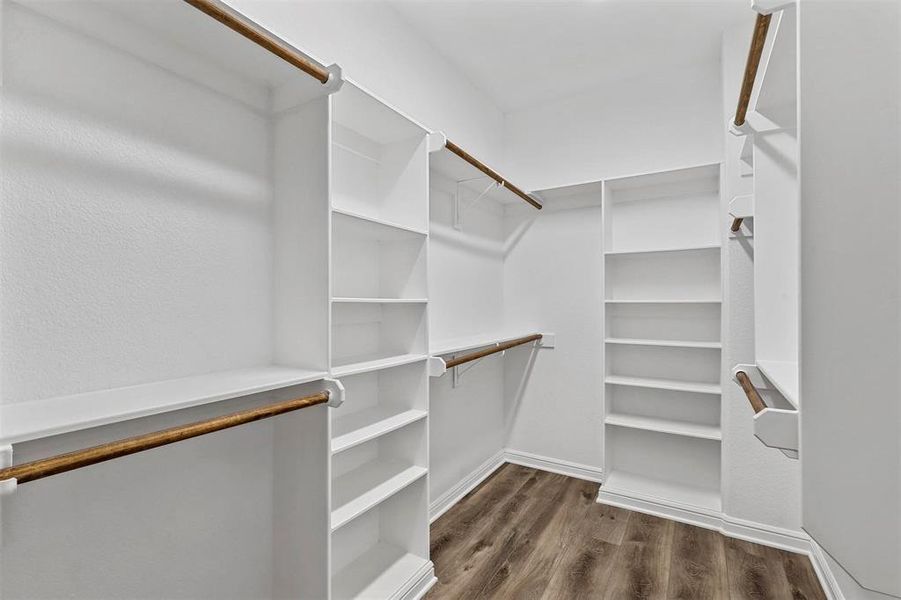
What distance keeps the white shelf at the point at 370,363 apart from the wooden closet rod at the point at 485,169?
971 millimetres

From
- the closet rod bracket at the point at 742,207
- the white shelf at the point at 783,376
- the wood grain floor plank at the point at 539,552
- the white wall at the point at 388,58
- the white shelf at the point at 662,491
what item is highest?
the white wall at the point at 388,58

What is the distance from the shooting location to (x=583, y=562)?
6.51 feet

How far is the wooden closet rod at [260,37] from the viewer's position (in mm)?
969

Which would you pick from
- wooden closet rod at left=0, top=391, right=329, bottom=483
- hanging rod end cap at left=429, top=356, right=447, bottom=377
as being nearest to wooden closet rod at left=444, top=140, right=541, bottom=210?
hanging rod end cap at left=429, top=356, right=447, bottom=377

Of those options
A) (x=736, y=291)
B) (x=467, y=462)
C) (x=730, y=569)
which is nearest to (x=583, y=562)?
(x=730, y=569)

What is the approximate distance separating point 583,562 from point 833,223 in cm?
202

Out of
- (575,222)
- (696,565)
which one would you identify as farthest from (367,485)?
(575,222)

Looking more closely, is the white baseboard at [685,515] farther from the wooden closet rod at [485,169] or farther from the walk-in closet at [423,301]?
the wooden closet rod at [485,169]

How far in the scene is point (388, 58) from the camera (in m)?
2.08

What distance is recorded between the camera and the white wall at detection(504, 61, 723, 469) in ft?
8.84

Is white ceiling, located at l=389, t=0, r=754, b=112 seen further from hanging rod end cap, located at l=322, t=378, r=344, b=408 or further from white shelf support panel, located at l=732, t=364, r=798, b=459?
white shelf support panel, located at l=732, t=364, r=798, b=459

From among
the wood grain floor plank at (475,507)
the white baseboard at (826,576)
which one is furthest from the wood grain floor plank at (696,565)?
the wood grain floor plank at (475,507)

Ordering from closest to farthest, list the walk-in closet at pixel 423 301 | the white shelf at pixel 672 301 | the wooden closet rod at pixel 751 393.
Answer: the walk-in closet at pixel 423 301 < the wooden closet rod at pixel 751 393 < the white shelf at pixel 672 301

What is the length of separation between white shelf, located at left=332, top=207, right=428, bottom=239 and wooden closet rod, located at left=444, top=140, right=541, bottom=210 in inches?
18.3
